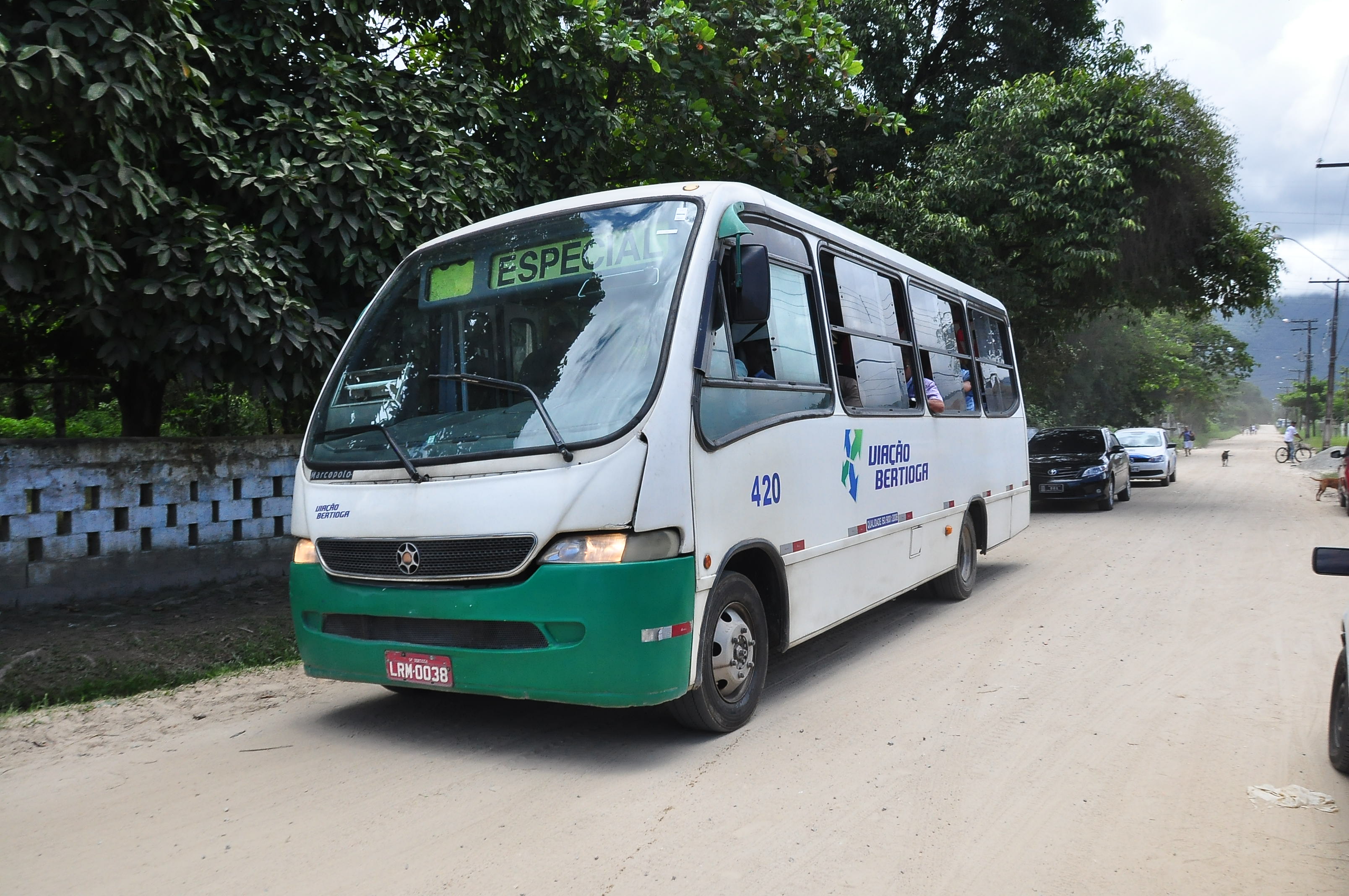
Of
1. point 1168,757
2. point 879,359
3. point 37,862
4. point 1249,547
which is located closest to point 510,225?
point 879,359

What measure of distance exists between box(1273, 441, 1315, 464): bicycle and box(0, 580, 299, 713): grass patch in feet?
133

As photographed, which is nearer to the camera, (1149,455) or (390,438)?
(390,438)

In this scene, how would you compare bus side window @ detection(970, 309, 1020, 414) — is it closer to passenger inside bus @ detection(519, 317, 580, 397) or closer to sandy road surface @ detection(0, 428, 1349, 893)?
sandy road surface @ detection(0, 428, 1349, 893)

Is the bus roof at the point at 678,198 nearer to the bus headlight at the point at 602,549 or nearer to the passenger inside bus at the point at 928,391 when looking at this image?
the passenger inside bus at the point at 928,391

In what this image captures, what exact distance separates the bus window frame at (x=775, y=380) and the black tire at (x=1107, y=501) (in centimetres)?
1400

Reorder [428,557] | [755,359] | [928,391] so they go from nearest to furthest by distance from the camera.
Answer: [428,557]
[755,359]
[928,391]

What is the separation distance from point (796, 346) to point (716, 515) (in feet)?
4.97

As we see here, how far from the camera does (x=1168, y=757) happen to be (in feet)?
14.9

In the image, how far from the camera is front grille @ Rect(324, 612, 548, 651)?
4.35m

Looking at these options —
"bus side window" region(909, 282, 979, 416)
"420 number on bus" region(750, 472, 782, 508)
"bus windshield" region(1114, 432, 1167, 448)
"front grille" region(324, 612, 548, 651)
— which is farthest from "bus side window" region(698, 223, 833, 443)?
"bus windshield" region(1114, 432, 1167, 448)

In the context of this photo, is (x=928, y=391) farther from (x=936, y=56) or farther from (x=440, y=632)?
(x=936, y=56)

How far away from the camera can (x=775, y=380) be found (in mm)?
5441

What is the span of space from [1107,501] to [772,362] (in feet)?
48.9

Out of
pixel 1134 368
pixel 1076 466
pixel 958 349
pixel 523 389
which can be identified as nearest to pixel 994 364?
pixel 958 349
